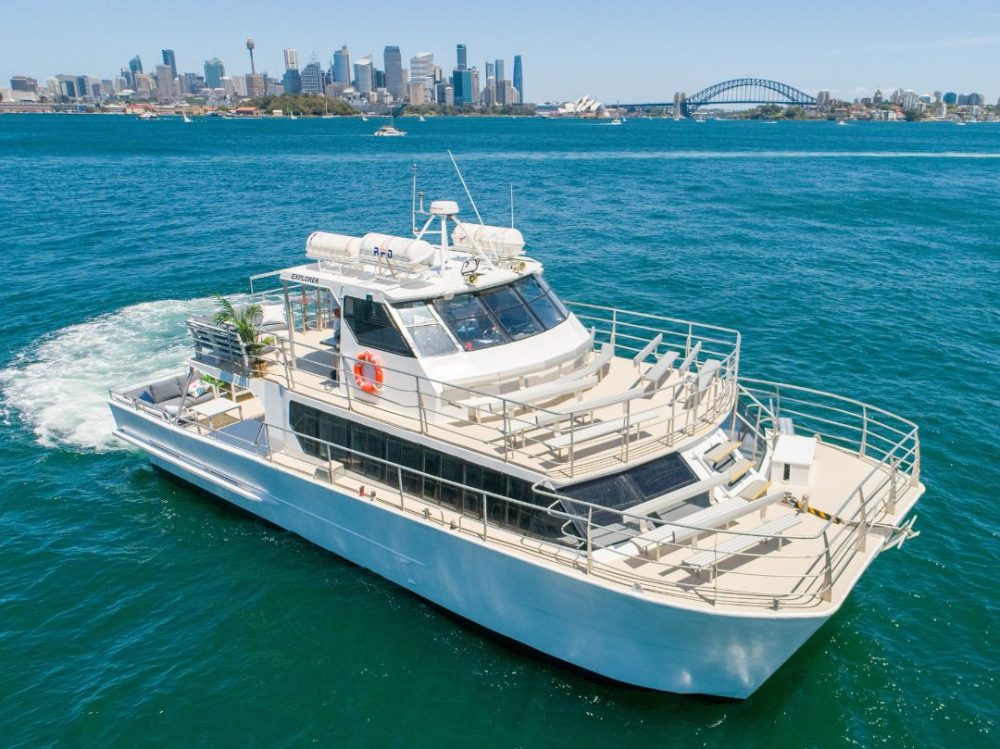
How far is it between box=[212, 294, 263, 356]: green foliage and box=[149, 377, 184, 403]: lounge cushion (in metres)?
2.83

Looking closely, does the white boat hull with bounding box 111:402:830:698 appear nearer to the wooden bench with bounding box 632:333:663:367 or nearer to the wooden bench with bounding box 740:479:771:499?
the wooden bench with bounding box 740:479:771:499

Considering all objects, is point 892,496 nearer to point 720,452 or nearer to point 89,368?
point 720,452

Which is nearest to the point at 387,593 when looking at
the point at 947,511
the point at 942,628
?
the point at 942,628

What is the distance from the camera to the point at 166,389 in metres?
18.3

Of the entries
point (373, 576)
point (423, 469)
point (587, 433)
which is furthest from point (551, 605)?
point (373, 576)

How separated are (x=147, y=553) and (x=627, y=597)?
10.5 meters

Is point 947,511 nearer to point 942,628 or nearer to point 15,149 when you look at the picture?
point 942,628

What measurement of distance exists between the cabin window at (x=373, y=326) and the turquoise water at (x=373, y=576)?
4540mm

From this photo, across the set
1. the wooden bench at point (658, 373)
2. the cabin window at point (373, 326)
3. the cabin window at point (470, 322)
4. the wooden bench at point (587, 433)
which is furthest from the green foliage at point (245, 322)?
the wooden bench at point (658, 373)

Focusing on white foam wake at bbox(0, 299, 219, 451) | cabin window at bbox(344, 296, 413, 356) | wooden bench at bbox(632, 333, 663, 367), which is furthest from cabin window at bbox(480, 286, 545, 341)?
white foam wake at bbox(0, 299, 219, 451)

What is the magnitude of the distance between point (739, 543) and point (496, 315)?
598 centimetres

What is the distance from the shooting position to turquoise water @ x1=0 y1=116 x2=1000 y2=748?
11.1 m

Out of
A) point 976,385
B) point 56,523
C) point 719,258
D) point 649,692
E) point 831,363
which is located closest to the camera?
point 649,692

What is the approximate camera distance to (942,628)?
42.4 feet
